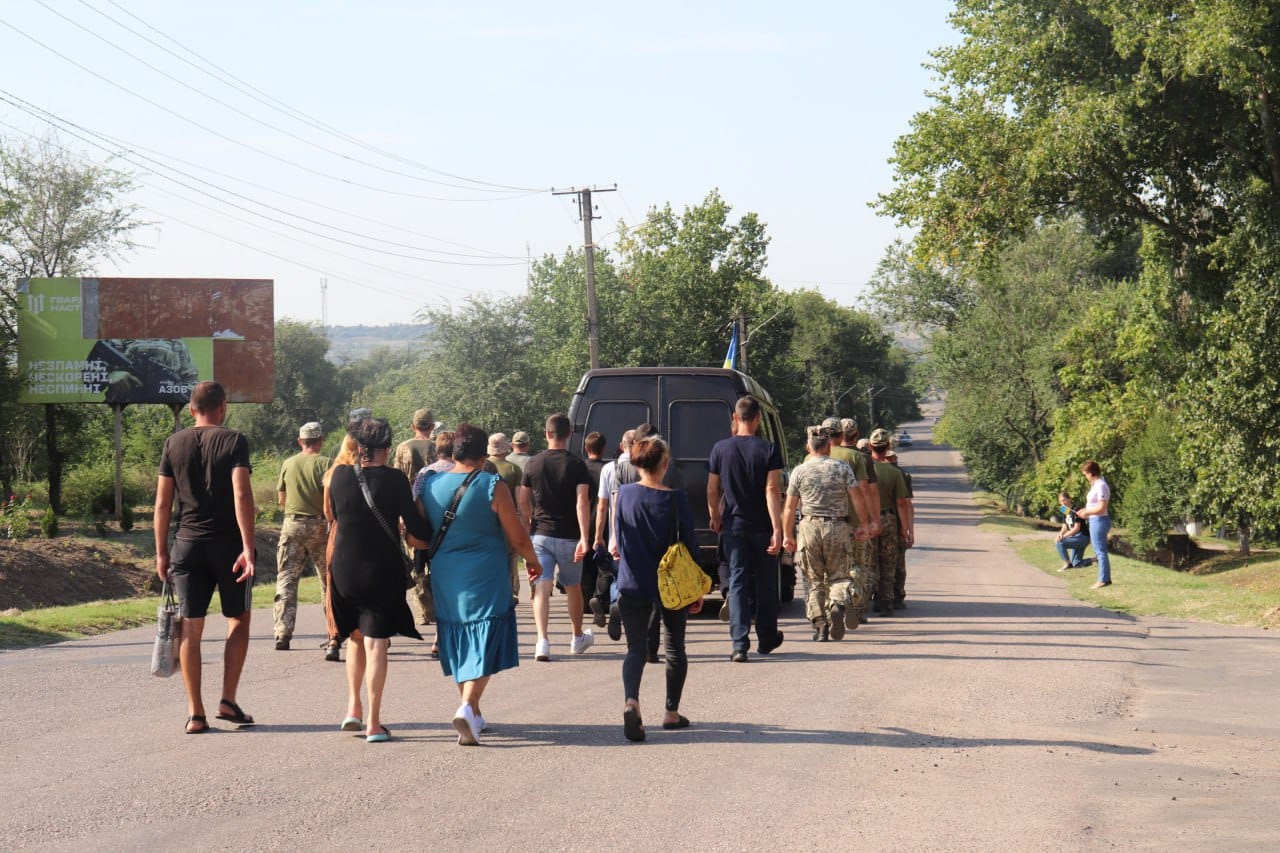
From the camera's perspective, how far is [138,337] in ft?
113

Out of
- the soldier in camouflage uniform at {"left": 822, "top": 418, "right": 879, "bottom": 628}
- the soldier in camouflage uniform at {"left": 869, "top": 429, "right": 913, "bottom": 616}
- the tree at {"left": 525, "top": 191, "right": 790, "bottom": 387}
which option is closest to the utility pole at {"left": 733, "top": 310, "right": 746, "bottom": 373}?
the tree at {"left": 525, "top": 191, "right": 790, "bottom": 387}

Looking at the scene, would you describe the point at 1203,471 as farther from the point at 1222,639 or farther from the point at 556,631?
the point at 556,631

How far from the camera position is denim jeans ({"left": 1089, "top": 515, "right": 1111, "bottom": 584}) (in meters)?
19.6

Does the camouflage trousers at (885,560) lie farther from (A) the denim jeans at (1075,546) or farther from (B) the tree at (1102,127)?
(A) the denim jeans at (1075,546)

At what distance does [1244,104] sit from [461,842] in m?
19.1

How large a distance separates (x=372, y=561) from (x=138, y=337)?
2919 cm

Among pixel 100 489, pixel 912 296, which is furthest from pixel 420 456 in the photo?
pixel 912 296

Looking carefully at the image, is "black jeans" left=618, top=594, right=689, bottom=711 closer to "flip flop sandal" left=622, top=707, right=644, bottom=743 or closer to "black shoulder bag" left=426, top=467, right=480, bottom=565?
Answer: "flip flop sandal" left=622, top=707, right=644, bottom=743

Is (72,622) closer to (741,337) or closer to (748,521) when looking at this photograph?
(748,521)

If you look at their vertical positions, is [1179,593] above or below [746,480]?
below

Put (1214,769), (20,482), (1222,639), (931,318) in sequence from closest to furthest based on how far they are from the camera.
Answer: (1214,769), (1222,639), (20,482), (931,318)

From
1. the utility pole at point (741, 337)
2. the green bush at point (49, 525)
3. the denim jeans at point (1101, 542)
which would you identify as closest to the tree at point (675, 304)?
the utility pole at point (741, 337)

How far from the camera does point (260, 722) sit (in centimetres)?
834

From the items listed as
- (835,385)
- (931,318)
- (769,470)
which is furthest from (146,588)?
(835,385)
